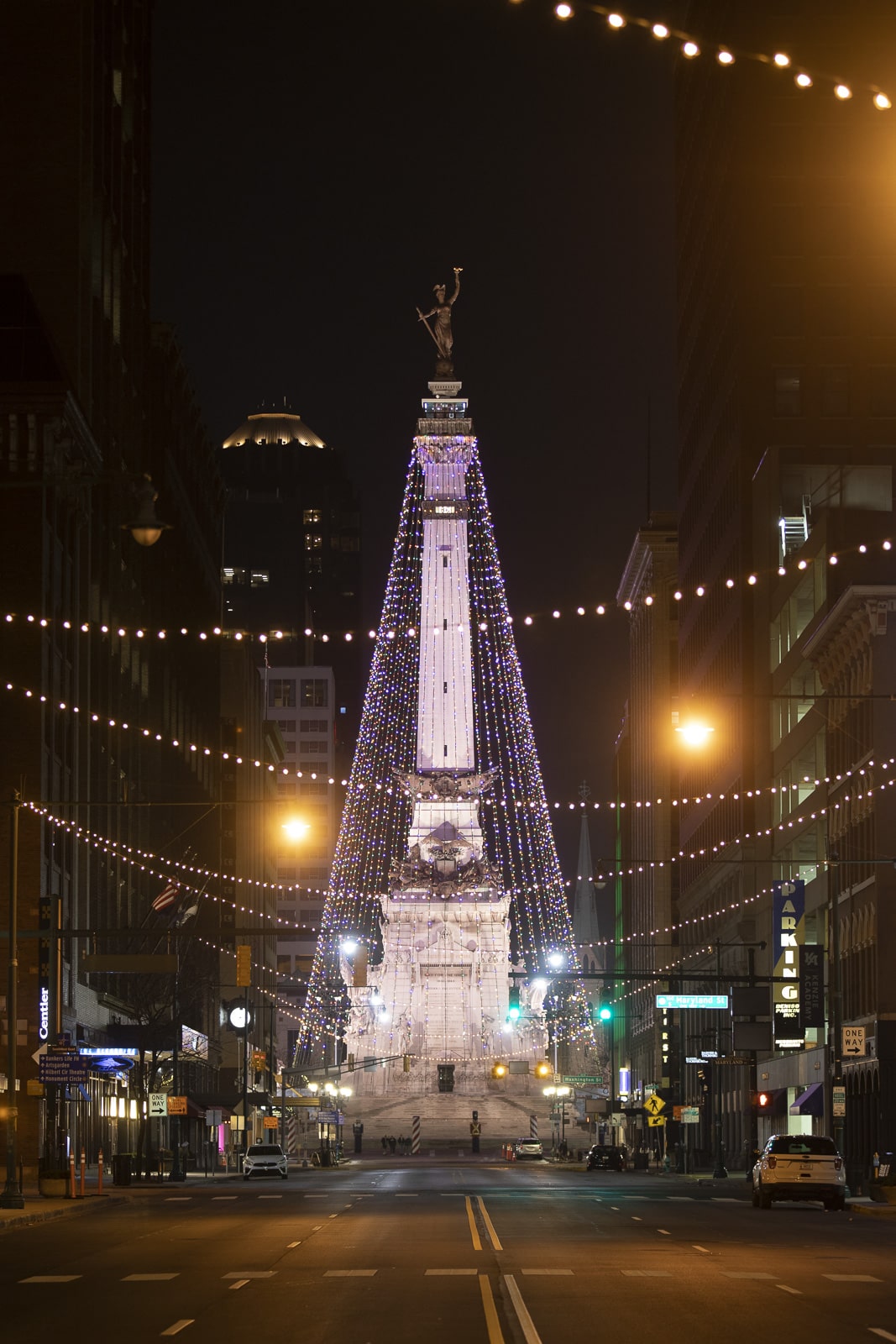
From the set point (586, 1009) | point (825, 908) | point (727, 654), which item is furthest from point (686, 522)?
point (825, 908)

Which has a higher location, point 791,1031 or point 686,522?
point 686,522

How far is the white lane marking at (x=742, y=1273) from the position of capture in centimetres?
2637

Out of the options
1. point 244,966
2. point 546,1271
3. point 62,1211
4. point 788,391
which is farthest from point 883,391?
point 546,1271

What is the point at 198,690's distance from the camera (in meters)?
113

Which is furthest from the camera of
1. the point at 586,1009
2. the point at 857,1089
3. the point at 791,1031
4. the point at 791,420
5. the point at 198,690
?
the point at 586,1009

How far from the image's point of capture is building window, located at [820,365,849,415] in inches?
3807

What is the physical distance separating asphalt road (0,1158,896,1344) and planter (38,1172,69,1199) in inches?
143

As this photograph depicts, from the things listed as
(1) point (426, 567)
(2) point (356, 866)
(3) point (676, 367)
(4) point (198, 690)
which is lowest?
(2) point (356, 866)

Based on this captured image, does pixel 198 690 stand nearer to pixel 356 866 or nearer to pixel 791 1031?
pixel 356 866

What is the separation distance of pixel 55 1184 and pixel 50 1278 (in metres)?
26.2

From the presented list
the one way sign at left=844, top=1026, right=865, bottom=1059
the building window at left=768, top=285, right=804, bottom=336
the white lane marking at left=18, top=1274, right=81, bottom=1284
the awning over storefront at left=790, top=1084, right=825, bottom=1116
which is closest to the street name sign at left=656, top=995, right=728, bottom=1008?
the awning over storefront at left=790, top=1084, right=825, bottom=1116

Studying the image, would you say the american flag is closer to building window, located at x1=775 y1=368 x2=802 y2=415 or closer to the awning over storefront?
the awning over storefront

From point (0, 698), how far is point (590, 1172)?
31743mm

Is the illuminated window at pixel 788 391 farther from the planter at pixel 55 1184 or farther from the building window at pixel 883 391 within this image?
the planter at pixel 55 1184
